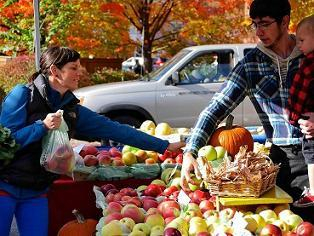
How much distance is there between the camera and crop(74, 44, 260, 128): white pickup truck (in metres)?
11.6

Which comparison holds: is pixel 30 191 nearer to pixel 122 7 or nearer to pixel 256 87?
pixel 256 87

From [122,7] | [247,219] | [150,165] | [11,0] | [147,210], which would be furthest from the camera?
[122,7]

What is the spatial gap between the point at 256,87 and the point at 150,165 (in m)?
1.69

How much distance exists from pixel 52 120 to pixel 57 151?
0.22 metres

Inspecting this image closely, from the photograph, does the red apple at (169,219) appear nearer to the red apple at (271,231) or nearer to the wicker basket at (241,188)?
the wicker basket at (241,188)

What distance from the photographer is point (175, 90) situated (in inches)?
459

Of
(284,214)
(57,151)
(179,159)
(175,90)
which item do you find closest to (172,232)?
(284,214)

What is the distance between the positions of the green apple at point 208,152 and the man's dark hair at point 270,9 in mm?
974

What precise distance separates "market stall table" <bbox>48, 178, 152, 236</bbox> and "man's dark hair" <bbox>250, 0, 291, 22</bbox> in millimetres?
2110

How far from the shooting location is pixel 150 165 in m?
5.38

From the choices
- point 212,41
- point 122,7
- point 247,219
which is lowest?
point 247,219

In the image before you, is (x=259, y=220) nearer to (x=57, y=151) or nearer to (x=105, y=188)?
(x=57, y=151)

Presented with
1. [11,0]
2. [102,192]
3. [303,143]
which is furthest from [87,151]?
[11,0]

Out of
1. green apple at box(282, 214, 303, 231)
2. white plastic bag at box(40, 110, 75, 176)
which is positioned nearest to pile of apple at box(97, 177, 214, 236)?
white plastic bag at box(40, 110, 75, 176)
